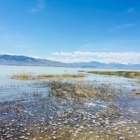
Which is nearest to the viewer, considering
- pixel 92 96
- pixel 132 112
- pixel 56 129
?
pixel 56 129

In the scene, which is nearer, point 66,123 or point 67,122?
point 66,123

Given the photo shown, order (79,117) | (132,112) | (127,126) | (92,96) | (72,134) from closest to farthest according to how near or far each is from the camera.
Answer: (72,134) < (127,126) < (79,117) < (132,112) < (92,96)

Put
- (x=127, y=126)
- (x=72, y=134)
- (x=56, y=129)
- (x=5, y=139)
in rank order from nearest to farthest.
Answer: (x=5, y=139), (x=72, y=134), (x=56, y=129), (x=127, y=126)

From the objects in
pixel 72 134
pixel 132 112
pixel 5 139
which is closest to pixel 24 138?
pixel 5 139

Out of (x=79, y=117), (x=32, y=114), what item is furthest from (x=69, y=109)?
(x=32, y=114)

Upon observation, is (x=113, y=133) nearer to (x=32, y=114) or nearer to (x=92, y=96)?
(x=32, y=114)

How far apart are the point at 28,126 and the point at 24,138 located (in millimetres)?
2356

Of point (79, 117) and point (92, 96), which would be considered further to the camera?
point (92, 96)

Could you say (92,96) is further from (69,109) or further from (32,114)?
(32,114)

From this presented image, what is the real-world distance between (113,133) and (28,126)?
23.4 ft

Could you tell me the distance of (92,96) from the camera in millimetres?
28469

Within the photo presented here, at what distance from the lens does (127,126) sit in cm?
1464

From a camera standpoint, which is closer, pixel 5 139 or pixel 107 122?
pixel 5 139

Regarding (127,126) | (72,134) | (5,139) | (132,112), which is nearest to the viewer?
(5,139)
